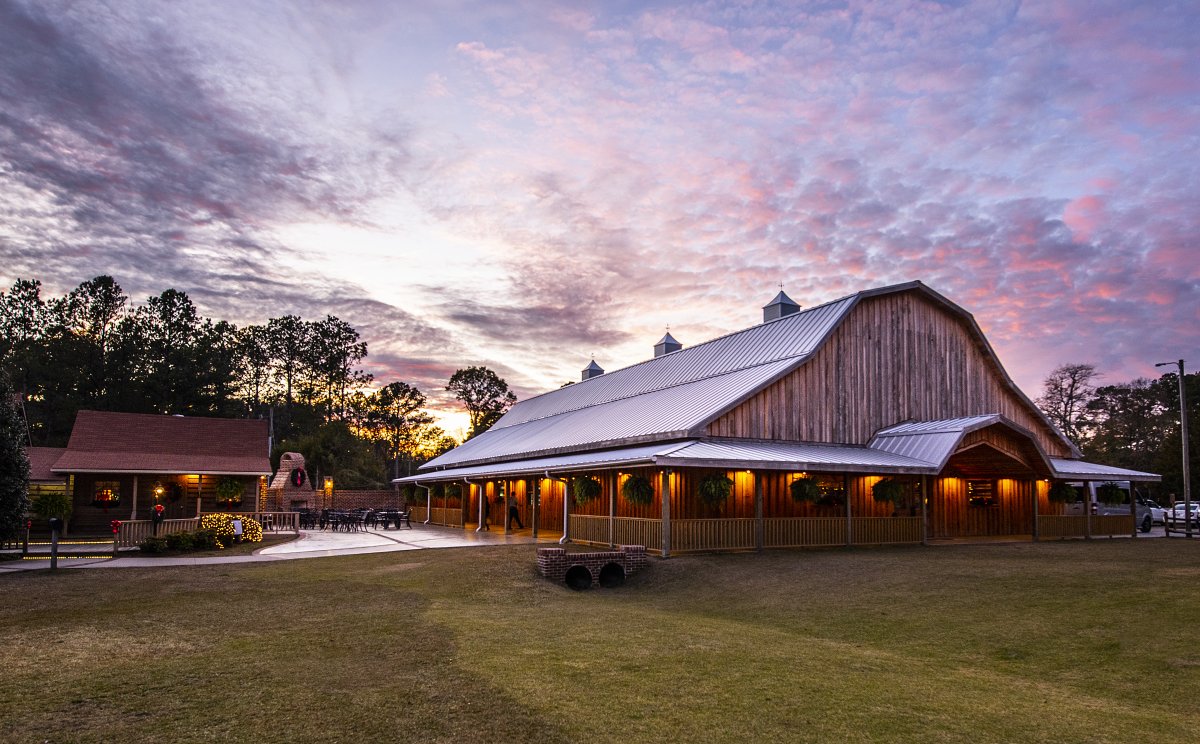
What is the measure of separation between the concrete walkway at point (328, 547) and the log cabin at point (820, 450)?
1.79 metres

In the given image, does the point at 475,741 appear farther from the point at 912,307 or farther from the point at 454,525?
the point at 454,525

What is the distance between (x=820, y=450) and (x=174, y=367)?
5724cm

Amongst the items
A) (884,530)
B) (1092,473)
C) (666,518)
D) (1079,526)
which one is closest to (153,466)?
(666,518)

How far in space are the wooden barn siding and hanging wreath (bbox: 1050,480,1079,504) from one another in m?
4.11

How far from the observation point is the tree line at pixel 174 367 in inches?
2447

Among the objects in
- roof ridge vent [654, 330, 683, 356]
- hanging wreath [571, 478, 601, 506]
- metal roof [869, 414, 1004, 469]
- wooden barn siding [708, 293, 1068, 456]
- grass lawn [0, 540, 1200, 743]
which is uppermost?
roof ridge vent [654, 330, 683, 356]

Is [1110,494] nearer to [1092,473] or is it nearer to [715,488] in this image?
[1092,473]

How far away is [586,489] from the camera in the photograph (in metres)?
24.7

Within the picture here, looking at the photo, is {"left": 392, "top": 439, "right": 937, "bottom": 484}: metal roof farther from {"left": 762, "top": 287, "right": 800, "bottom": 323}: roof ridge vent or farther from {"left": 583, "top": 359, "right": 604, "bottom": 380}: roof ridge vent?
{"left": 583, "top": 359, "right": 604, "bottom": 380}: roof ridge vent

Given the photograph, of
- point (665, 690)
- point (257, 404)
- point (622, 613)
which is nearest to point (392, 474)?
point (257, 404)

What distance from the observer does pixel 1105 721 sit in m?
7.12

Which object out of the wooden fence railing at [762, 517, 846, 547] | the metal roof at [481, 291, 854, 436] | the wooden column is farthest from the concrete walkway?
the metal roof at [481, 291, 854, 436]

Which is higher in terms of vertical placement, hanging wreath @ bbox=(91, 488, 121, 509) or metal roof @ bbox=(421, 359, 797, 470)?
metal roof @ bbox=(421, 359, 797, 470)

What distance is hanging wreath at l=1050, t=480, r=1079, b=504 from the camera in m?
28.0
